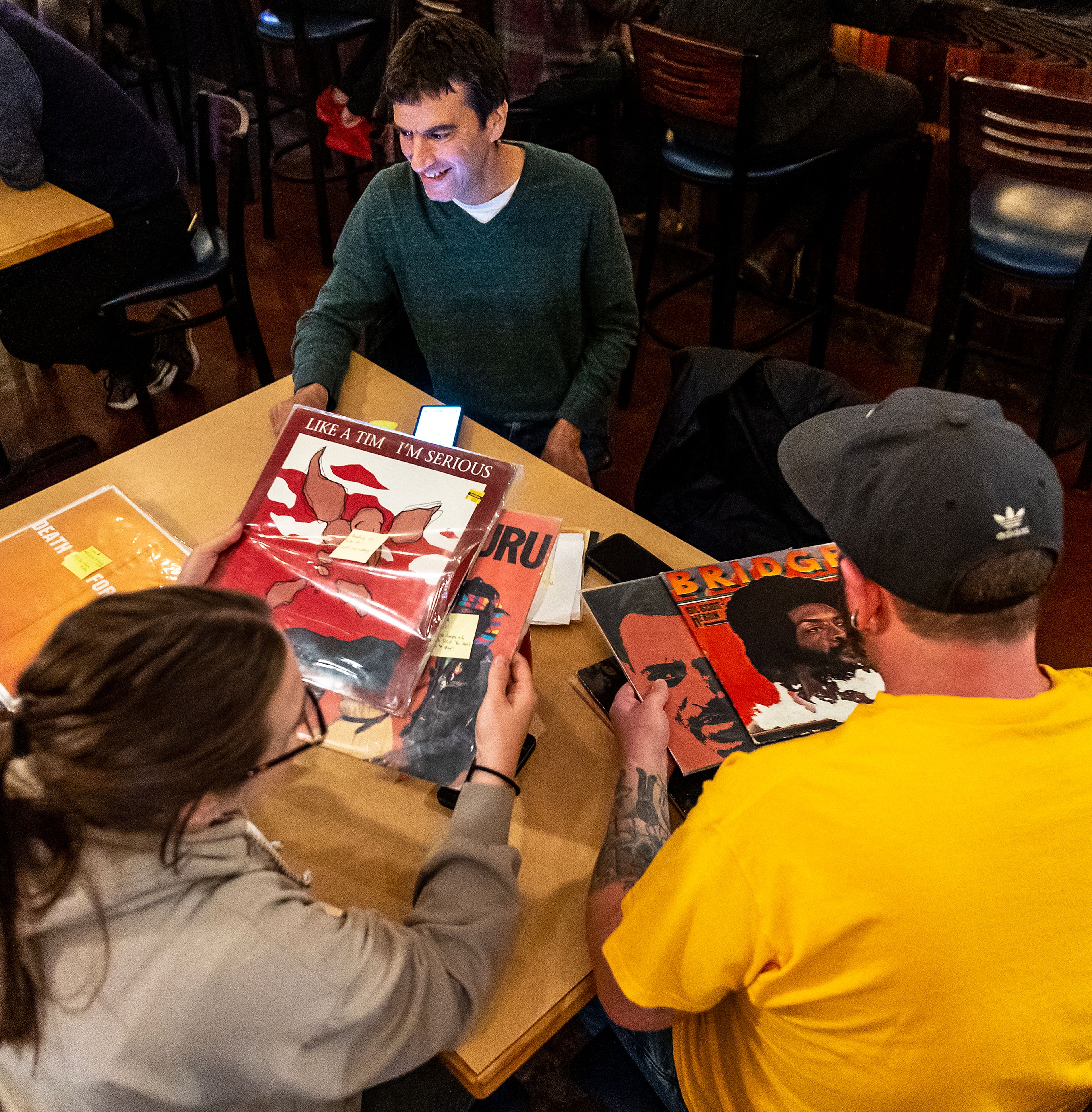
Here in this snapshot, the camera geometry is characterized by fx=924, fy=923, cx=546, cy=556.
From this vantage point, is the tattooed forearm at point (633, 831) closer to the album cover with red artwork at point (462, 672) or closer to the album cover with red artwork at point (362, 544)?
the album cover with red artwork at point (462, 672)

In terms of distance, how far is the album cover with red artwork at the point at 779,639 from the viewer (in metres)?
1.20

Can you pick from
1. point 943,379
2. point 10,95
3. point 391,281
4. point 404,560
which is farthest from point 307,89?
point 404,560

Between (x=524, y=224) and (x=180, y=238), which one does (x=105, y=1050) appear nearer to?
(x=524, y=224)

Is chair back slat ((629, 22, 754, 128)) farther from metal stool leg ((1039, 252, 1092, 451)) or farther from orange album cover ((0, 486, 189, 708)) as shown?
orange album cover ((0, 486, 189, 708))

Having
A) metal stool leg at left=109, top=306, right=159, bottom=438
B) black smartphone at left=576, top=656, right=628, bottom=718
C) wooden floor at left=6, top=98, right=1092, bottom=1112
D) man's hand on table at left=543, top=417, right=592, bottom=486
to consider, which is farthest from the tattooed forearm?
metal stool leg at left=109, top=306, right=159, bottom=438

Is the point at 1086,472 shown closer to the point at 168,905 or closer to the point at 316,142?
the point at 168,905

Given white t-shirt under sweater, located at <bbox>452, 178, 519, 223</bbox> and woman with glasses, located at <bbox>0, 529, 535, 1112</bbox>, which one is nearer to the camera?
woman with glasses, located at <bbox>0, 529, 535, 1112</bbox>

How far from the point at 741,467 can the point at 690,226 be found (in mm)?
2029

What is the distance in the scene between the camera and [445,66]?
164cm

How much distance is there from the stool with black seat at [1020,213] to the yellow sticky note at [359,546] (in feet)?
5.31

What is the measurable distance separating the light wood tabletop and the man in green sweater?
31.4 inches

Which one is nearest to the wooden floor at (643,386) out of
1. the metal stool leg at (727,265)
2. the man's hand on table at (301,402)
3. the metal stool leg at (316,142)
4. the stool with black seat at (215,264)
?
the metal stool leg at (316,142)

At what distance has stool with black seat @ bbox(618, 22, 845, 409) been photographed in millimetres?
2184

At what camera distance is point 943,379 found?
3072 millimetres
